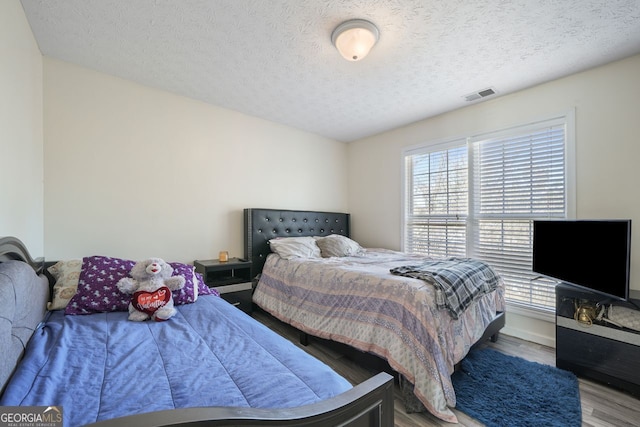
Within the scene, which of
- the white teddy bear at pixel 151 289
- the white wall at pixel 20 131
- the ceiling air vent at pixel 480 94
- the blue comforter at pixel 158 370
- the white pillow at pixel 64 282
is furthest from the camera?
the ceiling air vent at pixel 480 94

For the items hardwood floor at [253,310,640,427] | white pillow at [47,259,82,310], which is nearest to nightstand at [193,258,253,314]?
hardwood floor at [253,310,640,427]

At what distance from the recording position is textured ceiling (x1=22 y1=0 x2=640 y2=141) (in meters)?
1.65

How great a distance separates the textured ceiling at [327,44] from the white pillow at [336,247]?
1.59m

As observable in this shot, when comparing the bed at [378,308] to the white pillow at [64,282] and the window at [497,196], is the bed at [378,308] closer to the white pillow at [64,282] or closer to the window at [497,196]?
the window at [497,196]

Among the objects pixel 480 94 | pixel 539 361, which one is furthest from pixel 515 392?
pixel 480 94

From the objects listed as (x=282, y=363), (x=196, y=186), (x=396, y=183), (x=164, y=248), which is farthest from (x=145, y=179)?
(x=396, y=183)

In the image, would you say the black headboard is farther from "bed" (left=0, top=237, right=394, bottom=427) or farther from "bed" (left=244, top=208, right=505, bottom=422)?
"bed" (left=0, top=237, right=394, bottom=427)

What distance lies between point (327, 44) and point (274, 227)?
6.65 ft

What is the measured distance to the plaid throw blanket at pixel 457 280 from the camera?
176cm

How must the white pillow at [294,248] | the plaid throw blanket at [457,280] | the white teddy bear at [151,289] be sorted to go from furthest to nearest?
the white pillow at [294,248], the plaid throw blanket at [457,280], the white teddy bear at [151,289]

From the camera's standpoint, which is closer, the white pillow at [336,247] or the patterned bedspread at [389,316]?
the patterned bedspread at [389,316]

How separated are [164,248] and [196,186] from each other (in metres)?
0.69

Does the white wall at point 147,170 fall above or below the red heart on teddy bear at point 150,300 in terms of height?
above

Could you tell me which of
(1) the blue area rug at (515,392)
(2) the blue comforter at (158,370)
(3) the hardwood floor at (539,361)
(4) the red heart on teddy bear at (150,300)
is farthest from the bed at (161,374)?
(1) the blue area rug at (515,392)
